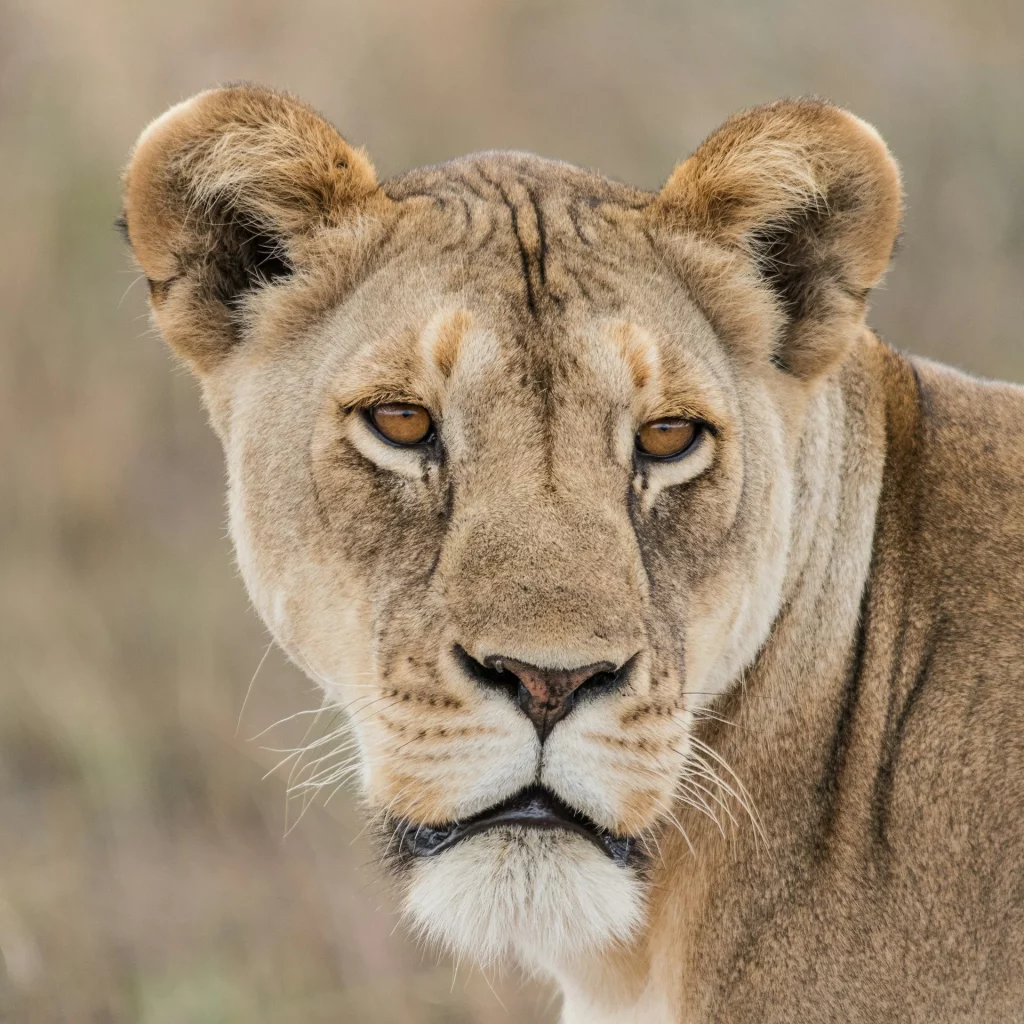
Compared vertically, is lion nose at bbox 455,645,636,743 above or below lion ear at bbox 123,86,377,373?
below

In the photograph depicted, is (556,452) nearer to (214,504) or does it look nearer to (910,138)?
(214,504)

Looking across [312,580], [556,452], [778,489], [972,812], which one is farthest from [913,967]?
[312,580]

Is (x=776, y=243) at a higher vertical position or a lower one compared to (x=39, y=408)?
higher

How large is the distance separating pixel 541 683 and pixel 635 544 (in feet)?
1.36

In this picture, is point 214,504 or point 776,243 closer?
point 776,243

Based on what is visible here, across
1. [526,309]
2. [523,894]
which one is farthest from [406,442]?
[523,894]

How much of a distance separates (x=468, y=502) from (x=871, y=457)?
3.16ft

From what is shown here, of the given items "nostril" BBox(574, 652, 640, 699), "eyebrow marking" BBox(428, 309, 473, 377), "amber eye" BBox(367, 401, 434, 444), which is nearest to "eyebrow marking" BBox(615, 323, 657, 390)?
"eyebrow marking" BBox(428, 309, 473, 377)

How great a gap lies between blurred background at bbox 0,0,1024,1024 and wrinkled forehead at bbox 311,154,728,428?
2237 mm

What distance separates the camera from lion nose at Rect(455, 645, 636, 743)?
8.66 feet

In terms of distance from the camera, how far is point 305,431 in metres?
3.18

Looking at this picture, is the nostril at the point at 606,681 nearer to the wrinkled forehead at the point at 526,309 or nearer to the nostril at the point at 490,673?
the nostril at the point at 490,673

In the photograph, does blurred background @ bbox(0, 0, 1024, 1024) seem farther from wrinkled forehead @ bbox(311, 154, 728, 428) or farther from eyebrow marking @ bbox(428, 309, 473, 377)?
eyebrow marking @ bbox(428, 309, 473, 377)

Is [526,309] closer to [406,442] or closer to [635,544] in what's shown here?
[406,442]
